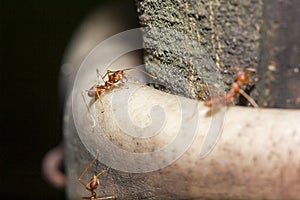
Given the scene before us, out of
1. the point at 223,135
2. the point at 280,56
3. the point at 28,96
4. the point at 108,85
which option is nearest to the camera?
the point at 223,135

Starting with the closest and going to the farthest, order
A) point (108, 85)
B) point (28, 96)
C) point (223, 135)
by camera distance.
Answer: point (223, 135) → point (108, 85) → point (28, 96)

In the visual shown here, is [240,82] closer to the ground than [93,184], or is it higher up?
higher up

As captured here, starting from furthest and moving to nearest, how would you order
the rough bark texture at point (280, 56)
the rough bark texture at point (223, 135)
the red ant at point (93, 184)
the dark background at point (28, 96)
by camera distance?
the dark background at point (28, 96) → the red ant at point (93, 184) → the rough bark texture at point (280, 56) → the rough bark texture at point (223, 135)

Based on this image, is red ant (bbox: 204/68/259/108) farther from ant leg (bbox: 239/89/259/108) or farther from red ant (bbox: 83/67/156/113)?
red ant (bbox: 83/67/156/113)

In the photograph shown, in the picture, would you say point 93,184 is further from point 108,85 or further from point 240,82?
point 240,82

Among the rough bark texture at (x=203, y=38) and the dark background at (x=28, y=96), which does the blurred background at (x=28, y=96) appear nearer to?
the dark background at (x=28, y=96)

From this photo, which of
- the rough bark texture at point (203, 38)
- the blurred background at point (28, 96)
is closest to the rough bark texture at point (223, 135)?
the rough bark texture at point (203, 38)

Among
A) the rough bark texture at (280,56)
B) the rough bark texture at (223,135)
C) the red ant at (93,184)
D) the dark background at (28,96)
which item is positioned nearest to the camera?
the rough bark texture at (223,135)

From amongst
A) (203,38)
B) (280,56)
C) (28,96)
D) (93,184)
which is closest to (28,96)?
(28,96)
